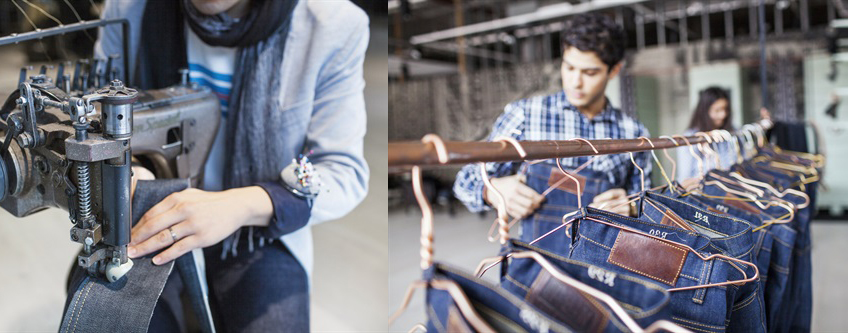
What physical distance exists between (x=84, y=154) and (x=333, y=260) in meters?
0.82

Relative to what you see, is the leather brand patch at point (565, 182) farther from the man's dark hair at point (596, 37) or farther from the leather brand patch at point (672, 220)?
the leather brand patch at point (672, 220)

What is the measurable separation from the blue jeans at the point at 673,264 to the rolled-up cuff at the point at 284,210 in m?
0.56

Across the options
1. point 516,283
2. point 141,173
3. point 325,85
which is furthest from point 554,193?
point 141,173

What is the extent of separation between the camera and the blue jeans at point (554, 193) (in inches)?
57.3

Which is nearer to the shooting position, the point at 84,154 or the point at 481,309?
the point at 481,309

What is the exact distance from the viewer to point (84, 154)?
2.12 feet

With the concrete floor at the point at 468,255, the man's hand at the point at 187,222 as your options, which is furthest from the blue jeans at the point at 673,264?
the concrete floor at the point at 468,255

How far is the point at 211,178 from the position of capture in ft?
3.77

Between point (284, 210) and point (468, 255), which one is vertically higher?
point (284, 210)

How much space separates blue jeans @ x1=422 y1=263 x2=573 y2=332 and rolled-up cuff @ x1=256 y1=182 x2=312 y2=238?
62 centimetres

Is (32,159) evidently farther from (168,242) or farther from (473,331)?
(473,331)

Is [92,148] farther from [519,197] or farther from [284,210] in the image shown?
[519,197]

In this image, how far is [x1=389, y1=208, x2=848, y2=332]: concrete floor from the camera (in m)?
2.71

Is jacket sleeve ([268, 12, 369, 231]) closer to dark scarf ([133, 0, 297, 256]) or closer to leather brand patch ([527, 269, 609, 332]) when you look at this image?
dark scarf ([133, 0, 297, 256])
